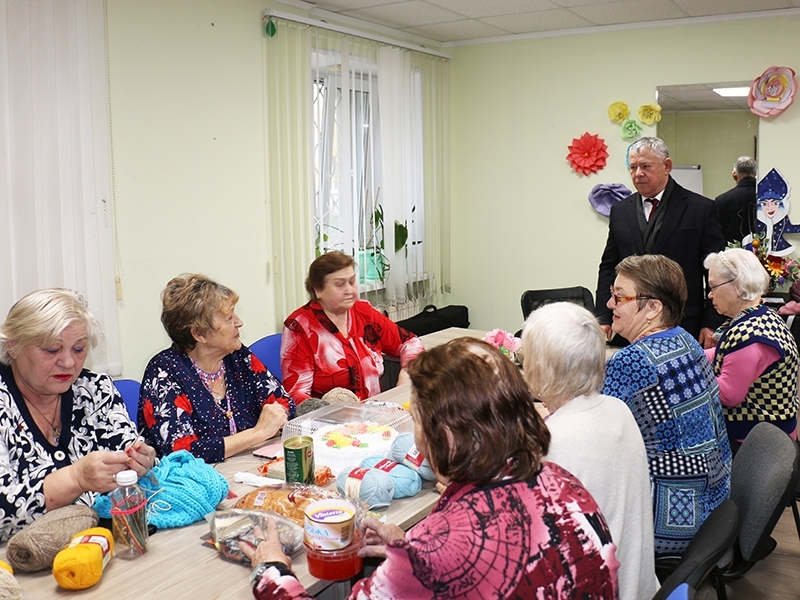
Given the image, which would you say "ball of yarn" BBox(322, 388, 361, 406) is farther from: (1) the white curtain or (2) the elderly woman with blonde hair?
(1) the white curtain

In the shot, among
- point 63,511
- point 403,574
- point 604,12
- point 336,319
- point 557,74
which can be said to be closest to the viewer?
point 403,574

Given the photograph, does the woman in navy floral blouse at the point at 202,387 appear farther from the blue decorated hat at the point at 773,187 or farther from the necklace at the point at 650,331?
the blue decorated hat at the point at 773,187

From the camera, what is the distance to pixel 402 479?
1.98 metres

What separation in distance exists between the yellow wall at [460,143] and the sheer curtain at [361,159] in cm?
15

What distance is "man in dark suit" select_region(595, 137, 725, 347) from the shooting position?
3.89 m

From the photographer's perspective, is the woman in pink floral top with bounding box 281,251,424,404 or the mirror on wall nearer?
the woman in pink floral top with bounding box 281,251,424,404

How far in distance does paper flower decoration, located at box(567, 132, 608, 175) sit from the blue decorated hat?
100cm

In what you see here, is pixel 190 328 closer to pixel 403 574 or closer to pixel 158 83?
pixel 403 574

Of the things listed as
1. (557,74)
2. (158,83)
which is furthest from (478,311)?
(158,83)

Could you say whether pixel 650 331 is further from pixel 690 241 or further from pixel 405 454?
pixel 690 241

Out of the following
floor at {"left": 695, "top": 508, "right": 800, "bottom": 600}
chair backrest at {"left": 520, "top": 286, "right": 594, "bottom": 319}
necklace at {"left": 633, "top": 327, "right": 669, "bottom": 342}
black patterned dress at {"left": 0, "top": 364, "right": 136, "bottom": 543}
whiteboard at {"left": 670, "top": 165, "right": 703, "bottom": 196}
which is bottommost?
floor at {"left": 695, "top": 508, "right": 800, "bottom": 600}

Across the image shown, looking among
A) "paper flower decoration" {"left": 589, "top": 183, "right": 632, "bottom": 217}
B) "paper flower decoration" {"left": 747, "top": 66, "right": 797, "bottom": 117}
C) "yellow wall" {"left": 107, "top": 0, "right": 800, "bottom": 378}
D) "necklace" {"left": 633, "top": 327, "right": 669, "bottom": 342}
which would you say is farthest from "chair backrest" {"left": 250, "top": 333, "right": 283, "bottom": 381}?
"paper flower decoration" {"left": 747, "top": 66, "right": 797, "bottom": 117}

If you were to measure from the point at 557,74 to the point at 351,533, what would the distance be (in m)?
4.39

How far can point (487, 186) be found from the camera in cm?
562
